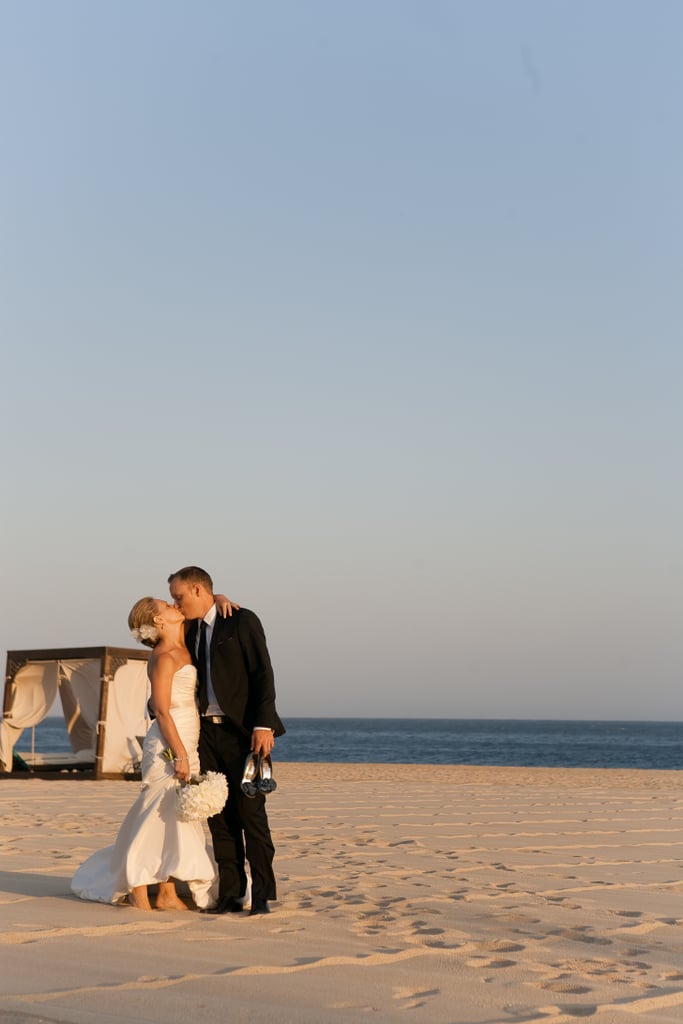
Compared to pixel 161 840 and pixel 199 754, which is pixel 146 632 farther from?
pixel 161 840

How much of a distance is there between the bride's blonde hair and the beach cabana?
14.5 metres

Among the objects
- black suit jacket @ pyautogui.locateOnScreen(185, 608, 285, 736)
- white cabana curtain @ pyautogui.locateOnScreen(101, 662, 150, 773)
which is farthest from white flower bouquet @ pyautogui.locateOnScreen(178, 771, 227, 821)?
white cabana curtain @ pyautogui.locateOnScreen(101, 662, 150, 773)

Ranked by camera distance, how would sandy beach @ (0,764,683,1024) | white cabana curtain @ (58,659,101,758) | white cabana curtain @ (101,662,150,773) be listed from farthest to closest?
white cabana curtain @ (58,659,101,758)
white cabana curtain @ (101,662,150,773)
sandy beach @ (0,764,683,1024)

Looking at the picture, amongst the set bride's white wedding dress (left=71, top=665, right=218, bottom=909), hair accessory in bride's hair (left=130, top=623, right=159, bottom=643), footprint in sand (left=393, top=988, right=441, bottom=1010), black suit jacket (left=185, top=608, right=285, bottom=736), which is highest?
hair accessory in bride's hair (left=130, top=623, right=159, bottom=643)

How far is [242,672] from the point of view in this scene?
599 cm

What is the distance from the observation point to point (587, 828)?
1099 cm

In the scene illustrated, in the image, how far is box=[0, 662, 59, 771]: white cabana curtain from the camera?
832 inches

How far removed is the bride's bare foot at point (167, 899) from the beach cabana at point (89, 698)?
14440 millimetres

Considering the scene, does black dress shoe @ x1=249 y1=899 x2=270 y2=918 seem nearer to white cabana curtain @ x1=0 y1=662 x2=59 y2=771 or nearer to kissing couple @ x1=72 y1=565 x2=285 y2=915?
kissing couple @ x1=72 y1=565 x2=285 y2=915

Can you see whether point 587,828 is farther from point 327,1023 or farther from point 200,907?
point 327,1023

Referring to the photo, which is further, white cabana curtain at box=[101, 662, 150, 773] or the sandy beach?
white cabana curtain at box=[101, 662, 150, 773]

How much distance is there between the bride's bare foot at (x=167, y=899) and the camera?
5840 mm

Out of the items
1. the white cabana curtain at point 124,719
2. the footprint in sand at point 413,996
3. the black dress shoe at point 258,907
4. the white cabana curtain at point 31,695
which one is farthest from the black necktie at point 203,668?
the white cabana curtain at point 31,695

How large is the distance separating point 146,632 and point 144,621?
0.19 ft
